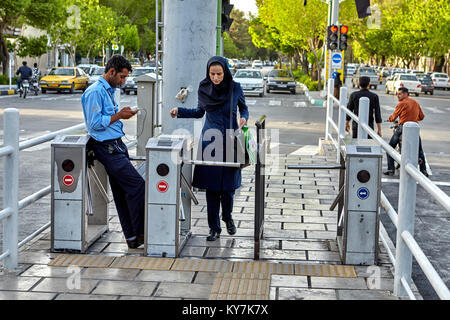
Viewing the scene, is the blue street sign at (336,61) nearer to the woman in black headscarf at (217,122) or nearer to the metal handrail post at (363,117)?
the metal handrail post at (363,117)

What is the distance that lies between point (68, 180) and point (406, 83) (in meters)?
40.2

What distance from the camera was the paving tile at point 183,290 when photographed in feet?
17.2

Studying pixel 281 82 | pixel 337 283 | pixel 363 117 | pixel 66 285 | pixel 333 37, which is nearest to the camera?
pixel 66 285

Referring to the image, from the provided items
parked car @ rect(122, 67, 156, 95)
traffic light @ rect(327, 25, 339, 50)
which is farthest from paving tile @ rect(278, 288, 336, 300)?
parked car @ rect(122, 67, 156, 95)

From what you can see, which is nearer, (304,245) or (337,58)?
(304,245)

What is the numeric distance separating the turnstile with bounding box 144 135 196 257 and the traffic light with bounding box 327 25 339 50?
25.1 m

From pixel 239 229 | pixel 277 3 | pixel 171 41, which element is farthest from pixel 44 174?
pixel 277 3

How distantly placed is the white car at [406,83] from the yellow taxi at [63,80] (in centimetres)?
1850

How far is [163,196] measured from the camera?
630 cm

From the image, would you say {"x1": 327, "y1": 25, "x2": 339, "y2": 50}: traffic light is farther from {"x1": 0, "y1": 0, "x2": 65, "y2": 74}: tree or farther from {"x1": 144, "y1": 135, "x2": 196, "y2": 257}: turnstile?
{"x1": 144, "y1": 135, "x2": 196, "y2": 257}: turnstile

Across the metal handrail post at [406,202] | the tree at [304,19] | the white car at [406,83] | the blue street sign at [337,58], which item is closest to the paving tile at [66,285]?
the metal handrail post at [406,202]

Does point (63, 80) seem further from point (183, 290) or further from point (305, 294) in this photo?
point (305, 294)

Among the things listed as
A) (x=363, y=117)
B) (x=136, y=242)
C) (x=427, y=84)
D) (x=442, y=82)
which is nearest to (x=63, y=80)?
(x=427, y=84)
